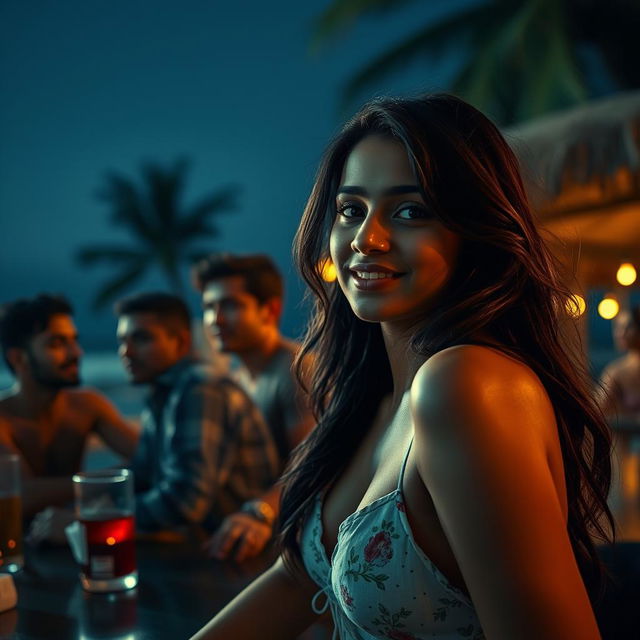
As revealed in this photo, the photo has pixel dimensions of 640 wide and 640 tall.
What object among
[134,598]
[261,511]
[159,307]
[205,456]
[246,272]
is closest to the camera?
[134,598]

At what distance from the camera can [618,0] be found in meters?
10.3

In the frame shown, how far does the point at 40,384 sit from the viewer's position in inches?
106

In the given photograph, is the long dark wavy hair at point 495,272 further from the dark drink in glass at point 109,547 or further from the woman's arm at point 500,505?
the dark drink in glass at point 109,547

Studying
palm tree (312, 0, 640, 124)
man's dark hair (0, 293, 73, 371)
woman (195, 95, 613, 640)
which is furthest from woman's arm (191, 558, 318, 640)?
palm tree (312, 0, 640, 124)

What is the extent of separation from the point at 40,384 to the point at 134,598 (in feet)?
4.06

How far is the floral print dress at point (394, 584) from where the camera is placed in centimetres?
99

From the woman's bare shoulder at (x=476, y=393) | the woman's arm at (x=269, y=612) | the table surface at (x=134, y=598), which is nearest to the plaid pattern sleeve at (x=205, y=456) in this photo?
the table surface at (x=134, y=598)

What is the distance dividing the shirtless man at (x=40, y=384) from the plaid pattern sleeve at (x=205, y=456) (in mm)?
435

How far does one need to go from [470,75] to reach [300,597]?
10.2m

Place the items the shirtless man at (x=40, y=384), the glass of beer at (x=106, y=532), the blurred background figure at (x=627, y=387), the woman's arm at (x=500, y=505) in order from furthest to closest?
the blurred background figure at (x=627, y=387)
the shirtless man at (x=40, y=384)
the glass of beer at (x=106, y=532)
the woman's arm at (x=500, y=505)

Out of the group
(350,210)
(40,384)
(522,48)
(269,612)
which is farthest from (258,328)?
(522,48)

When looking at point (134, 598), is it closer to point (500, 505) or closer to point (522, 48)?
point (500, 505)

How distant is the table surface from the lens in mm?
1446

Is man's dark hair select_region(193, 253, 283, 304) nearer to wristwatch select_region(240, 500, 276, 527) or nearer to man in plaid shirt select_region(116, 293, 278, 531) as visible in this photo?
man in plaid shirt select_region(116, 293, 278, 531)
